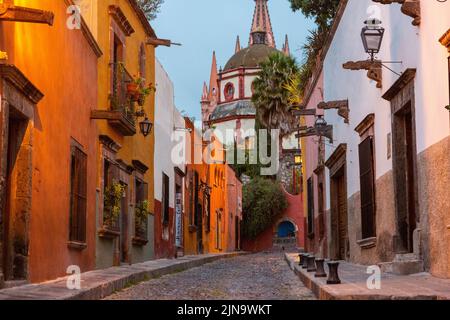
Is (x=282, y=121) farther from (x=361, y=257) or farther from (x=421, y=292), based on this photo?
(x=421, y=292)

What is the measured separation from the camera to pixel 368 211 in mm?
14609

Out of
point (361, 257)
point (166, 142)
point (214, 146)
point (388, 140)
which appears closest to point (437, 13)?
point (388, 140)

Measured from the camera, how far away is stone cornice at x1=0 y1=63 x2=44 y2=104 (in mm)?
8572

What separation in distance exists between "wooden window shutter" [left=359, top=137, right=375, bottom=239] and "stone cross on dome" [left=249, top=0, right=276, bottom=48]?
→ 2846 inches

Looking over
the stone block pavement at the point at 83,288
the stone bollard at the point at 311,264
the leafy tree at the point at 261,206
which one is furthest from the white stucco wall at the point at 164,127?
the leafy tree at the point at 261,206

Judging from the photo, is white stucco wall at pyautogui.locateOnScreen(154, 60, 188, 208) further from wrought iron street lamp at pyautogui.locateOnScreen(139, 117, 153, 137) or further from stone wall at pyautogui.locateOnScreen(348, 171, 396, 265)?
stone wall at pyautogui.locateOnScreen(348, 171, 396, 265)

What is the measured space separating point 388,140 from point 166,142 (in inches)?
451

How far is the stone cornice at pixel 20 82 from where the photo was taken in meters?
8.57

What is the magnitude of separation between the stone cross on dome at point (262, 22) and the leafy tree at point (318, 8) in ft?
199

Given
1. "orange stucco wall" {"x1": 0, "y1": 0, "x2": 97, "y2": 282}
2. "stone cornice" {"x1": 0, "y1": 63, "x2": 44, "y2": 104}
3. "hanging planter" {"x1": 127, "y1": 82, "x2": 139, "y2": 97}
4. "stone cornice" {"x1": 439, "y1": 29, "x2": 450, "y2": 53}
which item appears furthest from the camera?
"hanging planter" {"x1": 127, "y1": 82, "x2": 139, "y2": 97}

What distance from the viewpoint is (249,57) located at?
76.5m

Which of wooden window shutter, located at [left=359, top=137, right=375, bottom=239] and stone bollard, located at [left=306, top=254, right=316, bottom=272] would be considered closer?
stone bollard, located at [left=306, top=254, right=316, bottom=272]

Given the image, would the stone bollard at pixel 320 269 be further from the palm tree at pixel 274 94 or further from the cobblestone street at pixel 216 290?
the palm tree at pixel 274 94

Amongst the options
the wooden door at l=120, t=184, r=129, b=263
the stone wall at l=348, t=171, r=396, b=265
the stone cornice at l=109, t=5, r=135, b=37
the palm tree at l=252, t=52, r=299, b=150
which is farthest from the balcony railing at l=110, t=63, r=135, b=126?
the palm tree at l=252, t=52, r=299, b=150
